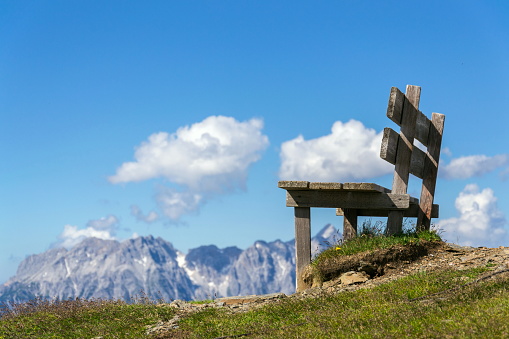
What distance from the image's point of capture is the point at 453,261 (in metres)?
14.7

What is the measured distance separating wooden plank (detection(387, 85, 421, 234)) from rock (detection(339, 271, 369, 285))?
7.07 ft

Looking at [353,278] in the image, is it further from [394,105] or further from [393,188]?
[394,105]

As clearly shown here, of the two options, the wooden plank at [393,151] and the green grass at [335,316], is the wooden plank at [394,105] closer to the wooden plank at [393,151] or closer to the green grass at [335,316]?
the wooden plank at [393,151]

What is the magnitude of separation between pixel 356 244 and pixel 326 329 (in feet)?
20.1

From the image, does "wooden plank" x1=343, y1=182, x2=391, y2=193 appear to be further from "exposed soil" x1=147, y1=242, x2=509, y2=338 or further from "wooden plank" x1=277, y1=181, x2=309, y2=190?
"exposed soil" x1=147, y1=242, x2=509, y2=338

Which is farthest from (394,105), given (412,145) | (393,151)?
(412,145)

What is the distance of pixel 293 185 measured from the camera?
15258 millimetres

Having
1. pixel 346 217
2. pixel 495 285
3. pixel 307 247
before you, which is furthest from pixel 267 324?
pixel 346 217

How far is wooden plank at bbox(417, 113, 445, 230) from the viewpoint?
1786 centimetres

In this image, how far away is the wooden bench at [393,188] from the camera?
15.7 metres

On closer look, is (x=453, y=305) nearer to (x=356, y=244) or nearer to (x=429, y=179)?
(x=356, y=244)

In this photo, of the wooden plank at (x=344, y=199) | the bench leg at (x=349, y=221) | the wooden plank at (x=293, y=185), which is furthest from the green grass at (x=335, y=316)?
the bench leg at (x=349, y=221)

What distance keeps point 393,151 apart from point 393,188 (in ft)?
3.11

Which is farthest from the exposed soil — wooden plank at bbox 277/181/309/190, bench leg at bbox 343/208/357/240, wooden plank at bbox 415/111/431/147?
wooden plank at bbox 415/111/431/147
